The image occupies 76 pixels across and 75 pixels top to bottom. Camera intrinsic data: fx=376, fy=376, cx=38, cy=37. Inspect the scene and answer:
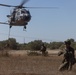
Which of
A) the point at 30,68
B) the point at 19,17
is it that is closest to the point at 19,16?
the point at 19,17

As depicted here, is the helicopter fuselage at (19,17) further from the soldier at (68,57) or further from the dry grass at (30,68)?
the soldier at (68,57)

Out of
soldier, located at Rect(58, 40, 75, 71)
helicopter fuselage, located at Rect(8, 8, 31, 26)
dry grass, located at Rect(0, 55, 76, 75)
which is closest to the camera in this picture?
dry grass, located at Rect(0, 55, 76, 75)

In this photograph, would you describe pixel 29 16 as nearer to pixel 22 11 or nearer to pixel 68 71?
pixel 22 11

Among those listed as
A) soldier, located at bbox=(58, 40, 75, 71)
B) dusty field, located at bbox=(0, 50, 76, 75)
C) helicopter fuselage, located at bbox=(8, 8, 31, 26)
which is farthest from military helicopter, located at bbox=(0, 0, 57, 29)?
soldier, located at bbox=(58, 40, 75, 71)

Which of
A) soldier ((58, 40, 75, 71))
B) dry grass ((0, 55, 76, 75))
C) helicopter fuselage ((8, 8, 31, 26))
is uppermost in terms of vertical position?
helicopter fuselage ((8, 8, 31, 26))

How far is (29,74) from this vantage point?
48.3 ft

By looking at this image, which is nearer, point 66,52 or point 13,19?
point 66,52

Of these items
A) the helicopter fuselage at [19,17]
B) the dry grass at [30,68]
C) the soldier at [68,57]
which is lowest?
the dry grass at [30,68]

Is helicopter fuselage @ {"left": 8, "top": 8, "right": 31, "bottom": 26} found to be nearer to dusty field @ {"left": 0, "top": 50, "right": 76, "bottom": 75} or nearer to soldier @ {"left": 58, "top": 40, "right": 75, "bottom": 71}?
dusty field @ {"left": 0, "top": 50, "right": 76, "bottom": 75}

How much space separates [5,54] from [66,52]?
71.3ft

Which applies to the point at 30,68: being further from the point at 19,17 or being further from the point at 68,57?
the point at 19,17

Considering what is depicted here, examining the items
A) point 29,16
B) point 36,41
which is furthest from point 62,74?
point 36,41

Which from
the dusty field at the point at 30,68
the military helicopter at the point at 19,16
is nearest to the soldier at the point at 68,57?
the dusty field at the point at 30,68

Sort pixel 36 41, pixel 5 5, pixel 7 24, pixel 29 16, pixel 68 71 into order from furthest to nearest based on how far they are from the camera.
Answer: pixel 36 41
pixel 7 24
pixel 29 16
pixel 5 5
pixel 68 71
